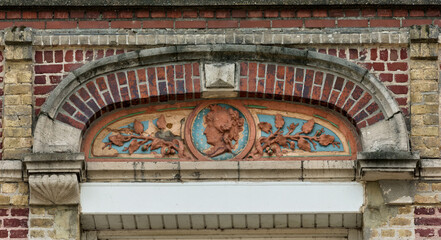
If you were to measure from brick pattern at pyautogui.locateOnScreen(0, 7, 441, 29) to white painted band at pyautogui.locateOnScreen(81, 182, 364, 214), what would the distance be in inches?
54.0

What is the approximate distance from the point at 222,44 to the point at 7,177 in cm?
209

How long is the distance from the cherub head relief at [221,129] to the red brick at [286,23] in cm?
81

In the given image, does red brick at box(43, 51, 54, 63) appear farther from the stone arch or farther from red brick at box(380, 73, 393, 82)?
red brick at box(380, 73, 393, 82)

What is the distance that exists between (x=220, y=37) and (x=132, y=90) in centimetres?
87

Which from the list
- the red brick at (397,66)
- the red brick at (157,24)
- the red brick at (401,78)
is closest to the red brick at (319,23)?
the red brick at (397,66)

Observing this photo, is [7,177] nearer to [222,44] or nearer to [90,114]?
[90,114]

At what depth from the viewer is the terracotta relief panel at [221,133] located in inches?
→ 412

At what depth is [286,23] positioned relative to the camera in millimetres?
10617

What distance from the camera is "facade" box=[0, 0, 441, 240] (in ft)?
33.5

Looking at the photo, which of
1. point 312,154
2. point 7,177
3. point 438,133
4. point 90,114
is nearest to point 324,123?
point 312,154

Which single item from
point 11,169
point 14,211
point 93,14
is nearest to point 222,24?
point 93,14

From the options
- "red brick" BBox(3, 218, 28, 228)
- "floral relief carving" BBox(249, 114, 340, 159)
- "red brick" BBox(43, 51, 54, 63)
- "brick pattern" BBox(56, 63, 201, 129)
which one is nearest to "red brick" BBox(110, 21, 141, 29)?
"brick pattern" BBox(56, 63, 201, 129)

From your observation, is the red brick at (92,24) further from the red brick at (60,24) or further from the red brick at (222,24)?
the red brick at (222,24)

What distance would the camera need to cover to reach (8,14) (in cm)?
1070
